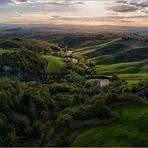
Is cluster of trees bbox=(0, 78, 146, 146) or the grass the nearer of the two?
the grass

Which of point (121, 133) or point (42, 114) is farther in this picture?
point (42, 114)

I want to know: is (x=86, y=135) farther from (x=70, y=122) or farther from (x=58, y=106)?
(x=58, y=106)

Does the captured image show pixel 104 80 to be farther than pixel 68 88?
Yes

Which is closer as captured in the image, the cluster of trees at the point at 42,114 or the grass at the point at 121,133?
the grass at the point at 121,133

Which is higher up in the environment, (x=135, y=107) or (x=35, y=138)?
(x=135, y=107)

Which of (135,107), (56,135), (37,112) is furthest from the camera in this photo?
(37,112)

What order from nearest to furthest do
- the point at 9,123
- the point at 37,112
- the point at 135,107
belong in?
1. the point at 135,107
2. the point at 9,123
3. the point at 37,112

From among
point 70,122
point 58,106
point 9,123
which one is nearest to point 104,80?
point 58,106

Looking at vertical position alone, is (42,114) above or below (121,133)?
below
